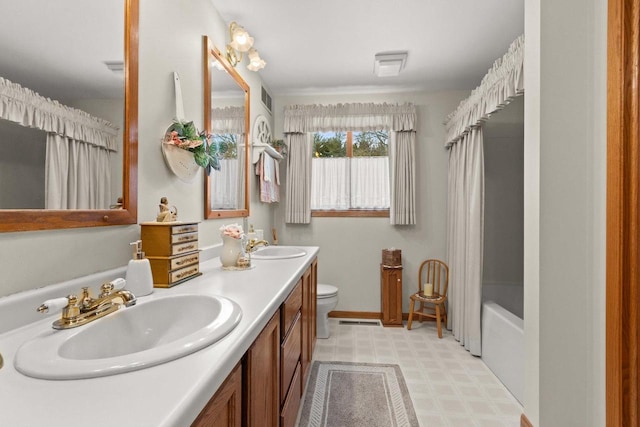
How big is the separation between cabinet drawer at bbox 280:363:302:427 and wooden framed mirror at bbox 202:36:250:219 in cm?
106

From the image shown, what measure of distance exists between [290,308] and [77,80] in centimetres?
114

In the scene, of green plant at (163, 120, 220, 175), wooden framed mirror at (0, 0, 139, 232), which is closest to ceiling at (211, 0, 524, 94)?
green plant at (163, 120, 220, 175)

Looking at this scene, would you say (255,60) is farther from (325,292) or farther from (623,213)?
(623,213)

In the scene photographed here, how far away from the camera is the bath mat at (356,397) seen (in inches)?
67.6

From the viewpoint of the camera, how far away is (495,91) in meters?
2.06

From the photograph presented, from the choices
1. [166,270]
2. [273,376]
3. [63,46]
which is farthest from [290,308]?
[63,46]

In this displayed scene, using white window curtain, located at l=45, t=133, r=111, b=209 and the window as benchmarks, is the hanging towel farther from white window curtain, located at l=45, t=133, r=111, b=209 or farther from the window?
white window curtain, located at l=45, t=133, r=111, b=209

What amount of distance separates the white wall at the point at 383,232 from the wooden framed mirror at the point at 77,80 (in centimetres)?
236

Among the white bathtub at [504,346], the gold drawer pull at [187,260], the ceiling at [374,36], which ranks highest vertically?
the ceiling at [374,36]

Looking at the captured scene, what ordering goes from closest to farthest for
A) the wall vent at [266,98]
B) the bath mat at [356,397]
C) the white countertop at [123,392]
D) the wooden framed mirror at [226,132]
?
the white countertop at [123,392]
the bath mat at [356,397]
the wooden framed mirror at [226,132]
the wall vent at [266,98]

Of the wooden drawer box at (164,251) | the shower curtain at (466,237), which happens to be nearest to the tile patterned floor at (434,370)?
the shower curtain at (466,237)

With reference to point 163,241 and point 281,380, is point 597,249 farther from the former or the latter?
point 163,241

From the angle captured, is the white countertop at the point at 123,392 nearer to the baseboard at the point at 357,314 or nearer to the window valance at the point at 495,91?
the window valance at the point at 495,91

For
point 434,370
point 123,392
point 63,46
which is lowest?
point 434,370
